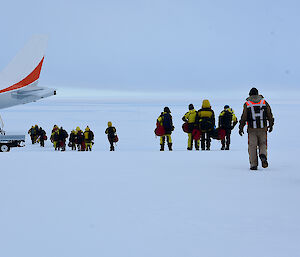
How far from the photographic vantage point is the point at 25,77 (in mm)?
28734

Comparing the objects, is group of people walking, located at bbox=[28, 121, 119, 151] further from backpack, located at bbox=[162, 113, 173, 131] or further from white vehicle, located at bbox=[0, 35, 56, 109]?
backpack, located at bbox=[162, 113, 173, 131]

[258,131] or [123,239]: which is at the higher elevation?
[258,131]

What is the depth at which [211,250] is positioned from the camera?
3.48m

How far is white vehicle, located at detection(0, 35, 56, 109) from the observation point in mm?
27172

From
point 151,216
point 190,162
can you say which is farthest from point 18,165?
point 151,216

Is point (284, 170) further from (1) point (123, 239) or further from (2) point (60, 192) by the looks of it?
(1) point (123, 239)

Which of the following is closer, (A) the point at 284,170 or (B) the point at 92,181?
(B) the point at 92,181

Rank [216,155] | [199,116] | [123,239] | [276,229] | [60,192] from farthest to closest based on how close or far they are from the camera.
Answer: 1. [199,116]
2. [216,155]
3. [60,192]
4. [276,229]
5. [123,239]

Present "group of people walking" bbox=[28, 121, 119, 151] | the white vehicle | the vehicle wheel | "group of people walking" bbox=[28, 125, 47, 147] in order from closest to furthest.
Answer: "group of people walking" bbox=[28, 121, 119, 151] < the vehicle wheel < the white vehicle < "group of people walking" bbox=[28, 125, 47, 147]

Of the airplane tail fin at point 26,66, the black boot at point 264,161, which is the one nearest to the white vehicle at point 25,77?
the airplane tail fin at point 26,66

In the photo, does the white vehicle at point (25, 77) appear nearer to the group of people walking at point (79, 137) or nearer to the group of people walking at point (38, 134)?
the group of people walking at point (38, 134)

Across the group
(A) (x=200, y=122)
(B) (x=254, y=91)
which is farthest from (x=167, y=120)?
(B) (x=254, y=91)

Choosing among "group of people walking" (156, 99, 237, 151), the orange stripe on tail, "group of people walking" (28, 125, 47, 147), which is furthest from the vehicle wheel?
"group of people walking" (156, 99, 237, 151)

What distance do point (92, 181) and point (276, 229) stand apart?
3683 millimetres
